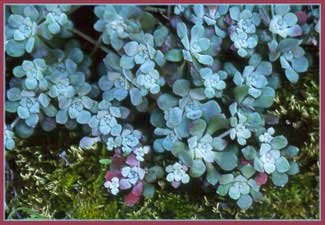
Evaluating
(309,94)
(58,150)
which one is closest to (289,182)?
(309,94)

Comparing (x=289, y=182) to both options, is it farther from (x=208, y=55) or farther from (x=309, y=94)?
(x=208, y=55)

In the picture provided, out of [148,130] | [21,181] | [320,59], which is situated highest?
[320,59]

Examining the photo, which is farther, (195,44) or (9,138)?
(9,138)

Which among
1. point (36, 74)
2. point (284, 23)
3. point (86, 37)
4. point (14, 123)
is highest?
point (284, 23)

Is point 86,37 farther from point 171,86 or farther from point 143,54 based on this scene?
point 171,86

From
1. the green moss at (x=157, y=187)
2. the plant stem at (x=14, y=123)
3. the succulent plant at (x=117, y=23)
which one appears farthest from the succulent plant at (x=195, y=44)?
the plant stem at (x=14, y=123)

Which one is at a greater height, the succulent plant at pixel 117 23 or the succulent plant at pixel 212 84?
the succulent plant at pixel 117 23

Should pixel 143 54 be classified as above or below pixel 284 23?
below

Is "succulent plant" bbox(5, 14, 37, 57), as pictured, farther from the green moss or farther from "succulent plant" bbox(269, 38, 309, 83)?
"succulent plant" bbox(269, 38, 309, 83)

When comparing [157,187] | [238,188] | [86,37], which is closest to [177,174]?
[157,187]

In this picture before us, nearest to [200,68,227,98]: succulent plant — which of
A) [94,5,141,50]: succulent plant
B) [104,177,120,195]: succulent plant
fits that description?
[94,5,141,50]: succulent plant

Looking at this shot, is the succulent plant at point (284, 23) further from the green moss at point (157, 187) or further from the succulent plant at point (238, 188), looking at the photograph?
the succulent plant at point (238, 188)
